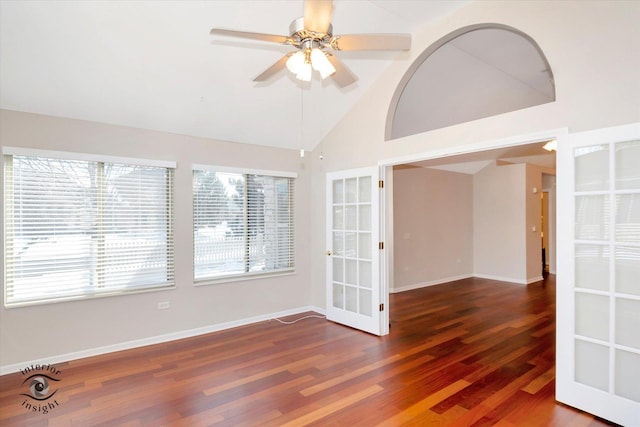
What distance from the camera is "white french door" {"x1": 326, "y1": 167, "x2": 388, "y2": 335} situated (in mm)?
4344

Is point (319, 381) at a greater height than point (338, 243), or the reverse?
point (338, 243)

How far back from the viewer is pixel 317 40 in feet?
7.38

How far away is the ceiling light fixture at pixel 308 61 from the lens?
227cm

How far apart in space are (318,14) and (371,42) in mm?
537

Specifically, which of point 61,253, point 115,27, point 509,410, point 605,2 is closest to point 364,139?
point 605,2

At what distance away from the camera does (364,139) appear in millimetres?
4574

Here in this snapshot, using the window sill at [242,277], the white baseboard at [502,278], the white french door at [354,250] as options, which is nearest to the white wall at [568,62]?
the white french door at [354,250]

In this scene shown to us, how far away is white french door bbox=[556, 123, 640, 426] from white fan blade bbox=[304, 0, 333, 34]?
209 cm

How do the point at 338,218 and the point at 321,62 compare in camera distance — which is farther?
the point at 338,218

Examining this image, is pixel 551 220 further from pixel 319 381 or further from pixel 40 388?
pixel 40 388

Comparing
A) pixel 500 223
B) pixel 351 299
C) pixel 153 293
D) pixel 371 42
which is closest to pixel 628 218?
pixel 371 42

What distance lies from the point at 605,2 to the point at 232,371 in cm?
435

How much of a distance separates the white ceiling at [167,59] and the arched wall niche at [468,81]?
73 centimetres

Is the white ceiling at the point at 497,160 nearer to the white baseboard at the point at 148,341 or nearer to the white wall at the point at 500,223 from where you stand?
the white wall at the point at 500,223
